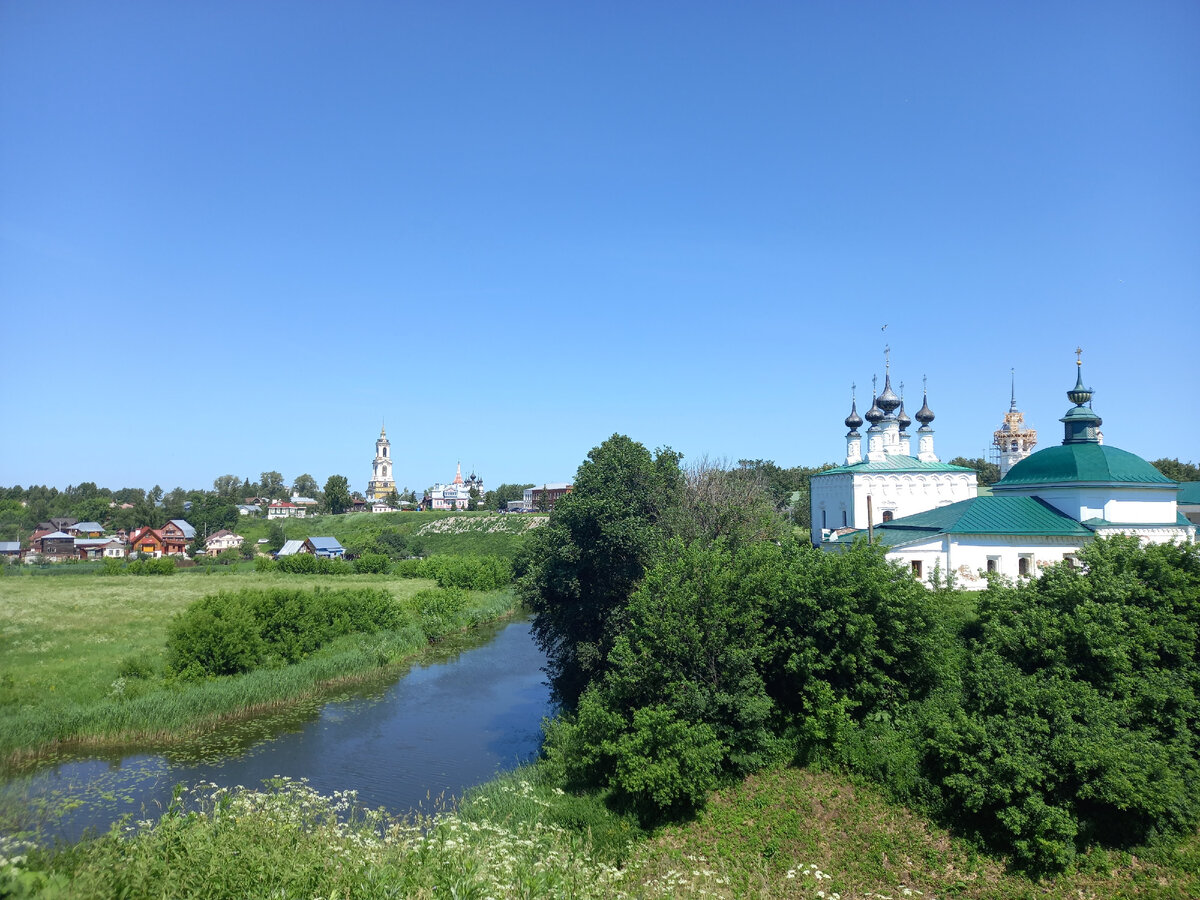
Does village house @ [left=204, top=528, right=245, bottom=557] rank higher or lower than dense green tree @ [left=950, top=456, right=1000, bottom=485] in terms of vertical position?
lower

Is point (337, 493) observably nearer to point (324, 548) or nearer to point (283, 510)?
point (283, 510)

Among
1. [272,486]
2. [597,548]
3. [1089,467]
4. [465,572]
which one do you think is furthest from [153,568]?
[272,486]

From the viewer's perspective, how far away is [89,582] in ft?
162

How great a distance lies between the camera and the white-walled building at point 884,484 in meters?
40.0

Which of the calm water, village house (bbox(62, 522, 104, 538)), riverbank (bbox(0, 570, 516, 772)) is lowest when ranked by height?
the calm water

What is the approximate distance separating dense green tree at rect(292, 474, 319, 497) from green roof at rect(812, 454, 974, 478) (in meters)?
154

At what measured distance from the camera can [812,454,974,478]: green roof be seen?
4009 centimetres

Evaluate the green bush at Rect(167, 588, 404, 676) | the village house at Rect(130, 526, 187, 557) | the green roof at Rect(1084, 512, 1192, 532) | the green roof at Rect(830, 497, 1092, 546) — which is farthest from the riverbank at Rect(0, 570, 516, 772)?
the village house at Rect(130, 526, 187, 557)

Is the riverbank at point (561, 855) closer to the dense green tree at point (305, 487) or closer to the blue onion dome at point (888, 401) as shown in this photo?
the blue onion dome at point (888, 401)

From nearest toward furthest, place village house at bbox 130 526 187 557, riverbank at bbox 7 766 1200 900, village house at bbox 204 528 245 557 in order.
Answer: riverbank at bbox 7 766 1200 900 < village house at bbox 130 526 187 557 < village house at bbox 204 528 245 557

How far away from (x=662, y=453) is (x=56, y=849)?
21.3 metres

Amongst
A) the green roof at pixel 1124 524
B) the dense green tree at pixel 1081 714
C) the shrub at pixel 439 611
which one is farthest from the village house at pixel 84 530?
the green roof at pixel 1124 524

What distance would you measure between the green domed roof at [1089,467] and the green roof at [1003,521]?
1.31 meters

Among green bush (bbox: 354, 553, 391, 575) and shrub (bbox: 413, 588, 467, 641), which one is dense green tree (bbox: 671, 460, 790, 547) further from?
green bush (bbox: 354, 553, 391, 575)
